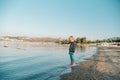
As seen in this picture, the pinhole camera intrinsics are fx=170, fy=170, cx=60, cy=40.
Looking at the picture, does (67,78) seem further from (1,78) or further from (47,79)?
(1,78)

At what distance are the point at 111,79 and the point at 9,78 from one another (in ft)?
22.4

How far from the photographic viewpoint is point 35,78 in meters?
11.9

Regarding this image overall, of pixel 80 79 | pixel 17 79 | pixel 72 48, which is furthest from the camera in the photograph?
pixel 72 48

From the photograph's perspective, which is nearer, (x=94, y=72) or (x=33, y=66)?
(x=94, y=72)

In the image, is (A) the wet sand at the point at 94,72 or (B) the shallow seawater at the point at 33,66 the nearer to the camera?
(A) the wet sand at the point at 94,72

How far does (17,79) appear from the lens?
37.7 feet

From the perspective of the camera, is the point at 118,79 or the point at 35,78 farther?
the point at 35,78

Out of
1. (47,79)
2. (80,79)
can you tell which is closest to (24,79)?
(47,79)

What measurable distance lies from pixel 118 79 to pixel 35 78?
5.55 m

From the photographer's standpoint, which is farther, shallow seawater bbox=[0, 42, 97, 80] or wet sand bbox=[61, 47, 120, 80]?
shallow seawater bbox=[0, 42, 97, 80]

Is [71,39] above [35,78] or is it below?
above

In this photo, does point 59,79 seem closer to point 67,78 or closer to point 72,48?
point 67,78

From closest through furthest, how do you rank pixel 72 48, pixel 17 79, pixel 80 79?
pixel 80 79
pixel 17 79
pixel 72 48

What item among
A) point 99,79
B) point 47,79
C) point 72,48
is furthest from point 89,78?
point 72,48
